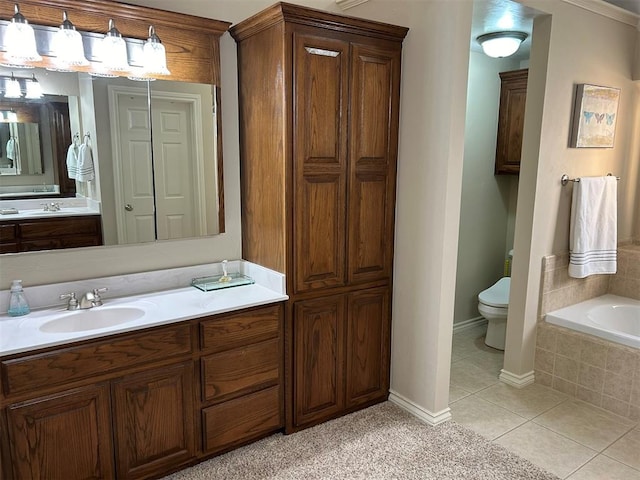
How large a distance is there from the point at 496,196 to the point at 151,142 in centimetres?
298

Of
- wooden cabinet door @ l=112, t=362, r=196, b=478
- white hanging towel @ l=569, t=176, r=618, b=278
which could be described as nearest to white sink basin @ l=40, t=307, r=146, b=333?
wooden cabinet door @ l=112, t=362, r=196, b=478

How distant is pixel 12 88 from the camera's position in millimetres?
2053

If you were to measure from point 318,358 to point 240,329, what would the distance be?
0.52 m

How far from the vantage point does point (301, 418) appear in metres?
2.59

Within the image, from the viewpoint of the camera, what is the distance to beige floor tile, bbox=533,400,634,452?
8.44ft

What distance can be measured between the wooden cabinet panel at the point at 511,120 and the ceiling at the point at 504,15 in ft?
1.17

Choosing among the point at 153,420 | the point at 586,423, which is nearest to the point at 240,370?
the point at 153,420

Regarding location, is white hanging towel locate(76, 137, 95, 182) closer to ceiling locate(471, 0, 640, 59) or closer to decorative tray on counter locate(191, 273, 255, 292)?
decorative tray on counter locate(191, 273, 255, 292)

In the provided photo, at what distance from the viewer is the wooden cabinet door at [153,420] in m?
2.04

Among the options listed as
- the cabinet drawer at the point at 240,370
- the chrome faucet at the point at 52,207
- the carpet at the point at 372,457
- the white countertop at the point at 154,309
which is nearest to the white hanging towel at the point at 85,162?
the chrome faucet at the point at 52,207

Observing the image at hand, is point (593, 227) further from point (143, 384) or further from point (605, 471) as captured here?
point (143, 384)

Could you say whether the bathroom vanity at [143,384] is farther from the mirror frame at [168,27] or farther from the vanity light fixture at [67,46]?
the vanity light fixture at [67,46]

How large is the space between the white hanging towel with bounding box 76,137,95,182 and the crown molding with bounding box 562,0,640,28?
2815 millimetres

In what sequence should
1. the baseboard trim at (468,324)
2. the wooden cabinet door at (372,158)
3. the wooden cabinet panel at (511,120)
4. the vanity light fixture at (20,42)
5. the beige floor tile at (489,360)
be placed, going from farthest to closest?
1. the baseboard trim at (468,324)
2. the wooden cabinet panel at (511,120)
3. the beige floor tile at (489,360)
4. the wooden cabinet door at (372,158)
5. the vanity light fixture at (20,42)
